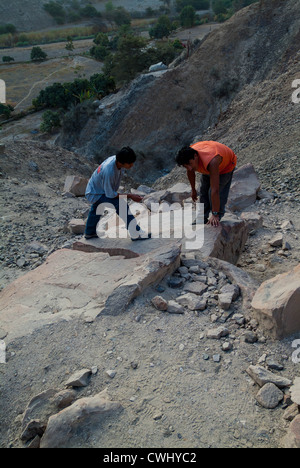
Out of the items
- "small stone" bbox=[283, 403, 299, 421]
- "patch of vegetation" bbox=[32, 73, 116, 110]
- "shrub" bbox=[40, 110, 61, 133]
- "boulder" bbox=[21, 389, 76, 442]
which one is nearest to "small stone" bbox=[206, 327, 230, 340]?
"small stone" bbox=[283, 403, 299, 421]

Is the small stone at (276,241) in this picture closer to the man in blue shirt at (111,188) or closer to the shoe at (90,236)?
the man in blue shirt at (111,188)

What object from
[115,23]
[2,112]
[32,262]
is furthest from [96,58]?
A: [32,262]

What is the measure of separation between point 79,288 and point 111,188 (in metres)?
1.00

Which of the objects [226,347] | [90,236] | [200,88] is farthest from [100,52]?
[226,347]

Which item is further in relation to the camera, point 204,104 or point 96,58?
point 96,58

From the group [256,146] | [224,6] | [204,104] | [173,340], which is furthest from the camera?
[224,6]

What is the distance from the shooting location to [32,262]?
4.54m

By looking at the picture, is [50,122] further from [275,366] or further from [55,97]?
[275,366]

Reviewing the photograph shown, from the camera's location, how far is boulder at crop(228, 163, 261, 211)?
17.2ft

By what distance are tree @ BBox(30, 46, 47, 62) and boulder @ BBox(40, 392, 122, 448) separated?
39.4 meters

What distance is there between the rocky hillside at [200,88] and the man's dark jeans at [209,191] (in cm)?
973

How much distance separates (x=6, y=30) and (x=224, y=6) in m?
28.5

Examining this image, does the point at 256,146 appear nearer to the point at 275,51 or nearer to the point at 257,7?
the point at 275,51

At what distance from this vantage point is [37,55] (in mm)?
35062
